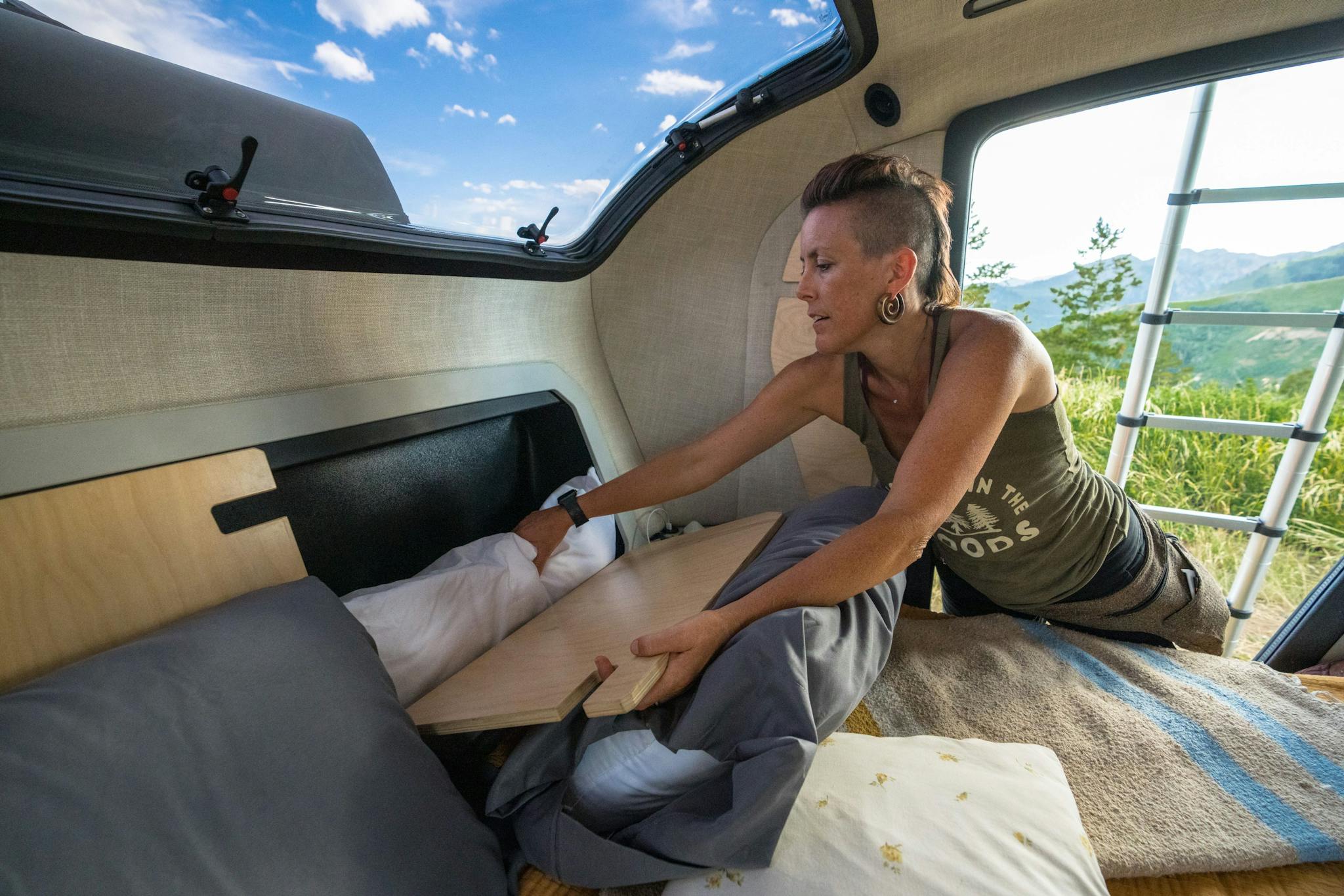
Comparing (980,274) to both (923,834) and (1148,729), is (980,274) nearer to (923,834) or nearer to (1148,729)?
(1148,729)

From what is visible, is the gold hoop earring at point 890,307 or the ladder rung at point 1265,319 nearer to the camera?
the gold hoop earring at point 890,307

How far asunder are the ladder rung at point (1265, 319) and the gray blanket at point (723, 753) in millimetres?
1779

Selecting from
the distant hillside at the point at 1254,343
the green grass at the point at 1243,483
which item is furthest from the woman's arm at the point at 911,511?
the distant hillside at the point at 1254,343

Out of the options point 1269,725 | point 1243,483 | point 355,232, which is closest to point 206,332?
point 355,232

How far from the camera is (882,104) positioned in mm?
1825

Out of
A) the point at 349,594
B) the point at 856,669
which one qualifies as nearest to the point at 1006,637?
the point at 856,669

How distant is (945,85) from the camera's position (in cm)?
178

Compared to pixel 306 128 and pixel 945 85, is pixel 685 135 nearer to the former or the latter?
pixel 945 85

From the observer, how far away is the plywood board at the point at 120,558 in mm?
782

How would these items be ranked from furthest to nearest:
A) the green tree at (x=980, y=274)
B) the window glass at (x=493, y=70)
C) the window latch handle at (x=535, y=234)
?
the green tree at (x=980, y=274), the window latch handle at (x=535, y=234), the window glass at (x=493, y=70)

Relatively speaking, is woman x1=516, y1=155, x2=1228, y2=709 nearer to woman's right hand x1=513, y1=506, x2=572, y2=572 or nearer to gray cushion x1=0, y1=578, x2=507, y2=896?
woman's right hand x1=513, y1=506, x2=572, y2=572

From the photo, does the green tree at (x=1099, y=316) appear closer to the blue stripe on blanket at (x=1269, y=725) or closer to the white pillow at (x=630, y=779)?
the blue stripe on blanket at (x=1269, y=725)

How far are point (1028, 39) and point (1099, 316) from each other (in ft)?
5.75

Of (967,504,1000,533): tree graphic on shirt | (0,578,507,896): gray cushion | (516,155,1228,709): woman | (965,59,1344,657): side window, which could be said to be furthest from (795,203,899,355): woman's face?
(0,578,507,896): gray cushion
